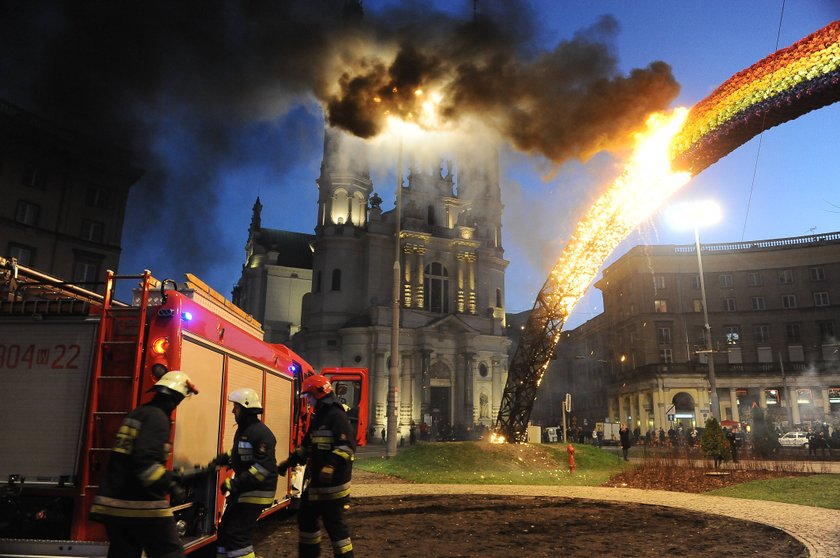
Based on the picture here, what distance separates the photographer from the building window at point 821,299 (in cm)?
6125

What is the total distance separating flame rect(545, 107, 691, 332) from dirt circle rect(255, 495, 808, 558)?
274 inches

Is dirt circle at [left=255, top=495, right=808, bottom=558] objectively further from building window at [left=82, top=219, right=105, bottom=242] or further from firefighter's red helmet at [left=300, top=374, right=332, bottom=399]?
building window at [left=82, top=219, right=105, bottom=242]

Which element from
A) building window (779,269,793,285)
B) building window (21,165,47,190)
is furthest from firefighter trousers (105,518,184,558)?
building window (779,269,793,285)

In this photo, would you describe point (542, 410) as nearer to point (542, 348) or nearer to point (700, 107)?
point (542, 348)

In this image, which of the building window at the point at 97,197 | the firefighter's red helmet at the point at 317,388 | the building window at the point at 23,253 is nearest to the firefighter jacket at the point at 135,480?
the firefighter's red helmet at the point at 317,388

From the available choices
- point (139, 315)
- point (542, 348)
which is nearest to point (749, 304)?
point (542, 348)

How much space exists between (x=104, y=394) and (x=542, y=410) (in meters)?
83.9

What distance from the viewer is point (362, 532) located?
31.6ft

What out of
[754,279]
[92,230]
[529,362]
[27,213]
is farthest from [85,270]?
[754,279]

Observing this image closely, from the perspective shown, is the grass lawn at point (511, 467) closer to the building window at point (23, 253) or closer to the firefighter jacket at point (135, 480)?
the firefighter jacket at point (135, 480)

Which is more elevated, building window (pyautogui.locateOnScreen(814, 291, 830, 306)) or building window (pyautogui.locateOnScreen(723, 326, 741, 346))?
building window (pyautogui.locateOnScreen(814, 291, 830, 306))

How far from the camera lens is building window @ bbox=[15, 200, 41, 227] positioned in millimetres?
37562

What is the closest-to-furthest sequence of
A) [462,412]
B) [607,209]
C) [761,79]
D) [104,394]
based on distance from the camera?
1. [104,394]
2. [761,79]
3. [607,209]
4. [462,412]

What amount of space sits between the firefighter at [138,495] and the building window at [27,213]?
1622 inches
